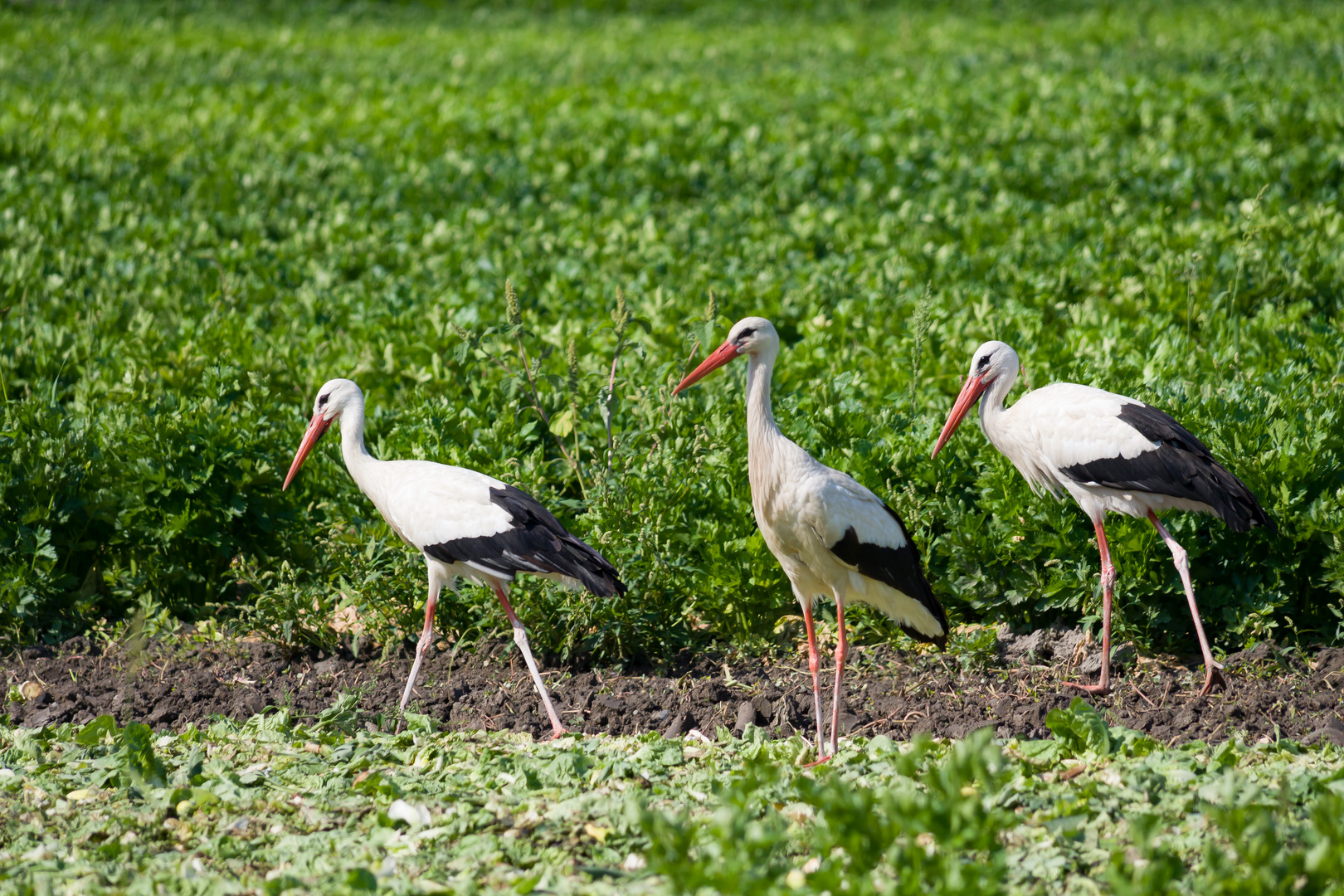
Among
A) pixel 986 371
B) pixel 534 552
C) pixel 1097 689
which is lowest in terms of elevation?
pixel 1097 689

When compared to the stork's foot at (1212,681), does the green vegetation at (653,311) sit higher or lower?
higher

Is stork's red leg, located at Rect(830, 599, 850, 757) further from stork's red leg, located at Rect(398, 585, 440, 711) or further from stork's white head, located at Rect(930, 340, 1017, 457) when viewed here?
stork's red leg, located at Rect(398, 585, 440, 711)

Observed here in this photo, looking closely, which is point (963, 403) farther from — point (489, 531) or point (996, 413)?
point (489, 531)

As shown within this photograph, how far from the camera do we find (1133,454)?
186 inches

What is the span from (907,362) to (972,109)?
8132 millimetres

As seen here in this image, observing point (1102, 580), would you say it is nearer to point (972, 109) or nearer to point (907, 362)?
point (907, 362)

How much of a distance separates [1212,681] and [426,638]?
3.28m

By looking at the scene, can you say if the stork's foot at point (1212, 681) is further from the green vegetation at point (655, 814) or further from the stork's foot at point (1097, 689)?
the green vegetation at point (655, 814)

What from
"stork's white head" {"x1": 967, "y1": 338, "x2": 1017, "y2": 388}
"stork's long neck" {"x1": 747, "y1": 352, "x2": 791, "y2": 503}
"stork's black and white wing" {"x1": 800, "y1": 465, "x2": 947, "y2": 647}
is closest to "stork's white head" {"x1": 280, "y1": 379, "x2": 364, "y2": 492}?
"stork's long neck" {"x1": 747, "y1": 352, "x2": 791, "y2": 503}

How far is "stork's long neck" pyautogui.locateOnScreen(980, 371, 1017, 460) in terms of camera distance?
17.2 feet

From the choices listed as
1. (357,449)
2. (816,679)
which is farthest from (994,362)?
(357,449)

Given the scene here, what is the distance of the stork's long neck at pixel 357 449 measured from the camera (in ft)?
17.2

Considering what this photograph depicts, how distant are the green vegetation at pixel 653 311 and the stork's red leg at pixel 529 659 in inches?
10.8

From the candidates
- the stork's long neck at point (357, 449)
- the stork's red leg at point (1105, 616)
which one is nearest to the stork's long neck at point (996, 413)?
the stork's red leg at point (1105, 616)
